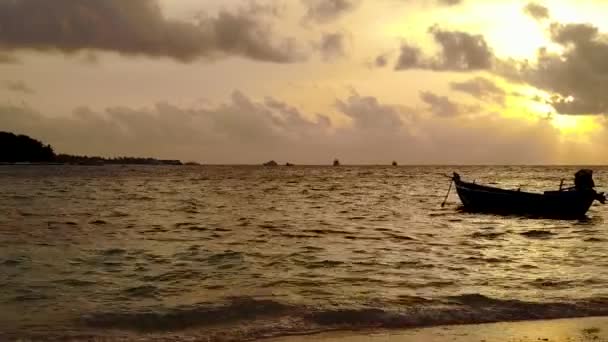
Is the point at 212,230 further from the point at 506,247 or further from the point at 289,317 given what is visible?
the point at 289,317

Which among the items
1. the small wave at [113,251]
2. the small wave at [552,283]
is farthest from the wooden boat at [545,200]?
the small wave at [113,251]

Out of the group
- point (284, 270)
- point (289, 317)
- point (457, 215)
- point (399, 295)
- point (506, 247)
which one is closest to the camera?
point (289, 317)

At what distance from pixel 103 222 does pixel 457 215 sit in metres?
18.8

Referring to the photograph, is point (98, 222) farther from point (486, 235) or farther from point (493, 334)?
point (493, 334)

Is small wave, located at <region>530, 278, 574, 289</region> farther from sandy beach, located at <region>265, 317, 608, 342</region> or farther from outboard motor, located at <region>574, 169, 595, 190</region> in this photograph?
outboard motor, located at <region>574, 169, 595, 190</region>

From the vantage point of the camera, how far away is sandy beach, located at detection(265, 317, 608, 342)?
9109 millimetres

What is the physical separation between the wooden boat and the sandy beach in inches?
938

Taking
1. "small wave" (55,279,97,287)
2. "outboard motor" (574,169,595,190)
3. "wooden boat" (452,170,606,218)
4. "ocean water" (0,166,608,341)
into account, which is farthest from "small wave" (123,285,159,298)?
"outboard motor" (574,169,595,190)

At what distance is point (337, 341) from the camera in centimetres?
923

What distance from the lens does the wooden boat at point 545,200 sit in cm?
3228

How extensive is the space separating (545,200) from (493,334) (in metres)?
25.6

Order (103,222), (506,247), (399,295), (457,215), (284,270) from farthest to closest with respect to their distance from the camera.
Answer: (457,215)
(103,222)
(506,247)
(284,270)
(399,295)

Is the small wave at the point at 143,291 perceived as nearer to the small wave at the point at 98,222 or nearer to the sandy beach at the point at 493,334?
the sandy beach at the point at 493,334

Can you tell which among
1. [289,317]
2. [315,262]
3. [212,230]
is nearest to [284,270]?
[315,262]
